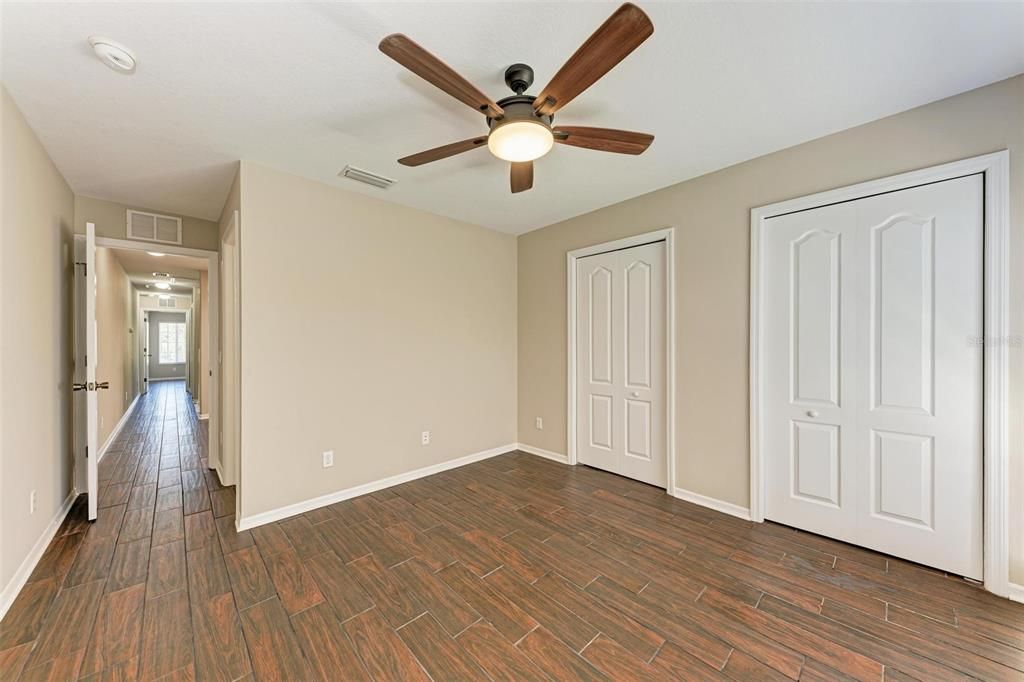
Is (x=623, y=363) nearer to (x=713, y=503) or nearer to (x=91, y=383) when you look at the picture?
(x=713, y=503)

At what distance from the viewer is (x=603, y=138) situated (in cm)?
197

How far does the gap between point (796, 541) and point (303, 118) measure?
4056 mm

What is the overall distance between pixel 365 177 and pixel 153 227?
7.60 feet

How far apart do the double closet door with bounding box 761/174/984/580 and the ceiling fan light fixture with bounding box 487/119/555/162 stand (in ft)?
6.33

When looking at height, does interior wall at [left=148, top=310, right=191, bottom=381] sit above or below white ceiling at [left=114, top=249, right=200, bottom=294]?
below

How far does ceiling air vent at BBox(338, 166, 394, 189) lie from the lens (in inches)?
115

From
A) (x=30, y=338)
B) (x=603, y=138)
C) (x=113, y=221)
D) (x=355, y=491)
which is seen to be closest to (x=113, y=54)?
(x=30, y=338)

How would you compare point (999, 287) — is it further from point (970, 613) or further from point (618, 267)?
point (618, 267)

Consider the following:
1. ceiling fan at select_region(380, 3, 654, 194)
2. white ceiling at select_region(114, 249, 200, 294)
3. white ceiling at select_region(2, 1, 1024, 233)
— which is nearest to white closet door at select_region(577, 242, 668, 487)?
white ceiling at select_region(2, 1, 1024, 233)

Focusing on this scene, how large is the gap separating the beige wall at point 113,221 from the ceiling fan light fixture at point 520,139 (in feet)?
12.0

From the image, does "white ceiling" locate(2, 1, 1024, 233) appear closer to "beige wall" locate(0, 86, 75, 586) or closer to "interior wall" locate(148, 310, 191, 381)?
"beige wall" locate(0, 86, 75, 586)

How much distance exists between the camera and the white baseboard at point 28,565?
1.88 metres

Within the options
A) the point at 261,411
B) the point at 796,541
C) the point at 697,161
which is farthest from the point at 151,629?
the point at 697,161

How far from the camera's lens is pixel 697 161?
9.24 ft
